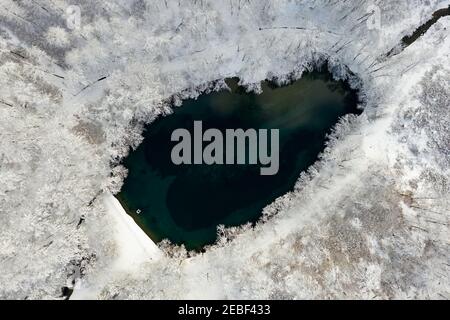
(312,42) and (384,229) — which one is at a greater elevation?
(312,42)

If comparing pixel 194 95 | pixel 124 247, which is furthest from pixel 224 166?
pixel 124 247

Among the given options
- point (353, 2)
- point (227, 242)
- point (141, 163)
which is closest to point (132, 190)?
point (141, 163)

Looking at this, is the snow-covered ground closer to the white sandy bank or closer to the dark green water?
the white sandy bank

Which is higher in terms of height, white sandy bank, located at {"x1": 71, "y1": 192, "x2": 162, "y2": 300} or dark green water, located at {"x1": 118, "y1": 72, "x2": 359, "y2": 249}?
dark green water, located at {"x1": 118, "y1": 72, "x2": 359, "y2": 249}

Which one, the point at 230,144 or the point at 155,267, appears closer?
the point at 155,267

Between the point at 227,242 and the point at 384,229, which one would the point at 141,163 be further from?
the point at 384,229

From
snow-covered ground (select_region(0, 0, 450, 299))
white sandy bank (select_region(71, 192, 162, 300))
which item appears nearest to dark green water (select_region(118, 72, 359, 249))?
white sandy bank (select_region(71, 192, 162, 300))

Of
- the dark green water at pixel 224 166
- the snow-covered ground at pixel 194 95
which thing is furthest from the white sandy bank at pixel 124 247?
the dark green water at pixel 224 166
